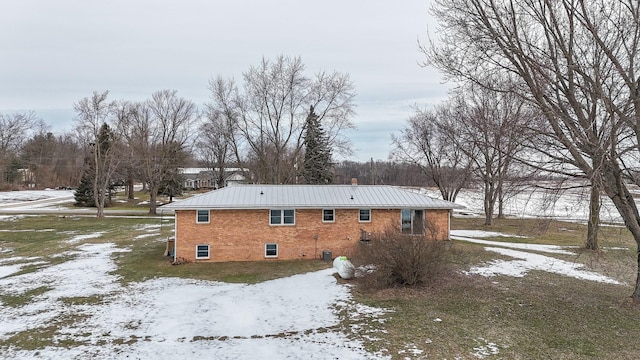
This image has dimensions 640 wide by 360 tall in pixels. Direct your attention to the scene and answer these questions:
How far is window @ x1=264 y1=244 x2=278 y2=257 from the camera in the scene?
1877 centimetres

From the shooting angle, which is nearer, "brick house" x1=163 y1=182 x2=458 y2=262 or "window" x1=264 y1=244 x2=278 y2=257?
"brick house" x1=163 y1=182 x2=458 y2=262

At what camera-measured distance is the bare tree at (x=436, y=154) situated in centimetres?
3441

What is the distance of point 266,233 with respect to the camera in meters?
18.7

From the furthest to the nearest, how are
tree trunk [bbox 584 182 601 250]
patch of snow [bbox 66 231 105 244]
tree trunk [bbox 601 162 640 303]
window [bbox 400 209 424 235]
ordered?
patch of snow [bbox 66 231 105 244]
window [bbox 400 209 424 235]
tree trunk [bbox 601 162 640 303]
tree trunk [bbox 584 182 601 250]

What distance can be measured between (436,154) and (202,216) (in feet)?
80.4

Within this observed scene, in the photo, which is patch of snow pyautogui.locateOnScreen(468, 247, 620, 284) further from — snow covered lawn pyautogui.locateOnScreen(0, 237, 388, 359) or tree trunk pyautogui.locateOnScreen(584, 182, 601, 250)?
snow covered lawn pyautogui.locateOnScreen(0, 237, 388, 359)

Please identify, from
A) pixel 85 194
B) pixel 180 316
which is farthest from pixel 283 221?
pixel 85 194

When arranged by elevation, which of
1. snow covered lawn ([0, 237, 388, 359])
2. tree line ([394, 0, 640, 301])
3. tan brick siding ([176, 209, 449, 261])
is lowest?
snow covered lawn ([0, 237, 388, 359])

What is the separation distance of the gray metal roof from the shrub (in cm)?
554

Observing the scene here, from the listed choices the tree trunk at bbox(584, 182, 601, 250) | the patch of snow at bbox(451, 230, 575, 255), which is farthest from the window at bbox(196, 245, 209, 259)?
the patch of snow at bbox(451, 230, 575, 255)

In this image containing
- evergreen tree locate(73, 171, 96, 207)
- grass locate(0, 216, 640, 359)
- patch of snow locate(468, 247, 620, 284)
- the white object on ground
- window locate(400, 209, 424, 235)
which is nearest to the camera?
grass locate(0, 216, 640, 359)

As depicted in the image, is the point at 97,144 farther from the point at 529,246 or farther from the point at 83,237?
the point at 529,246

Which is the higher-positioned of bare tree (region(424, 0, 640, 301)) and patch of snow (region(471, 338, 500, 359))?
bare tree (region(424, 0, 640, 301))

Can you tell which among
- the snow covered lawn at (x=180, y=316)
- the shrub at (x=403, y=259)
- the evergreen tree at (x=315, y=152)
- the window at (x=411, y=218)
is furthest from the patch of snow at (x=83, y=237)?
the window at (x=411, y=218)
